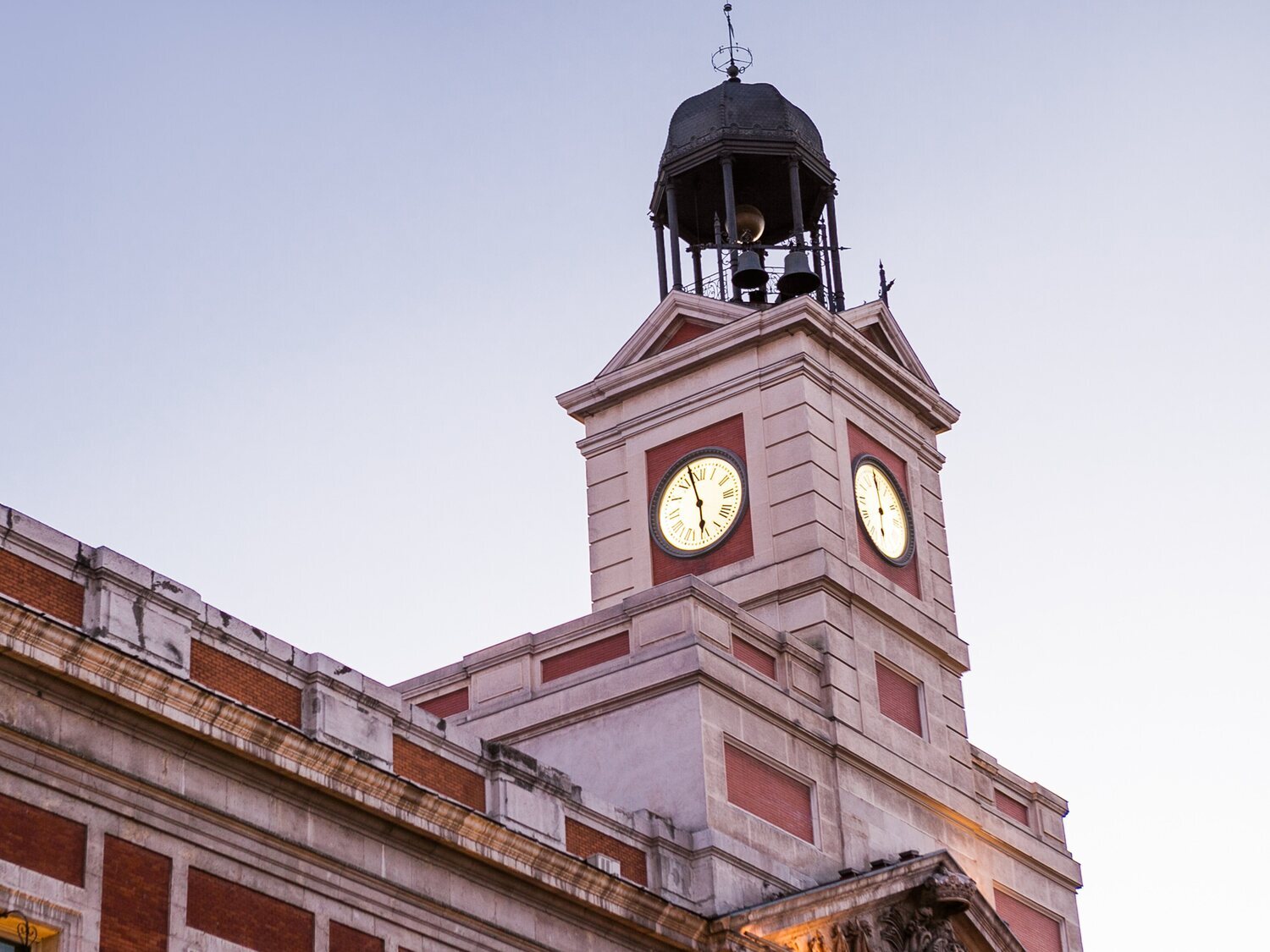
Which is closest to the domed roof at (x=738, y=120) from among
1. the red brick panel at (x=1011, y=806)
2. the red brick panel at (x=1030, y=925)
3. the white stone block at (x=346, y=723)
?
the red brick panel at (x=1011, y=806)

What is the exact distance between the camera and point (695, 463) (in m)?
44.2

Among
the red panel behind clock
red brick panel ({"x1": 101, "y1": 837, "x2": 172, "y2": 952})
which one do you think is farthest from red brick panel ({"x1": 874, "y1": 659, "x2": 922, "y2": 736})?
red brick panel ({"x1": 101, "y1": 837, "x2": 172, "y2": 952})

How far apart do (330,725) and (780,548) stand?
597 inches

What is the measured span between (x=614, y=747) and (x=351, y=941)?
10334mm

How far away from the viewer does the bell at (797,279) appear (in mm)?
45719

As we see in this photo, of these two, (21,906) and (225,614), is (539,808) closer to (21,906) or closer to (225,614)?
(225,614)

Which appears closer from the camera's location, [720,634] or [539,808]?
[539,808]

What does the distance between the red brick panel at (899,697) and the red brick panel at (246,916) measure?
1660 centimetres

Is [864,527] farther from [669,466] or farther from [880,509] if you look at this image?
[669,466]

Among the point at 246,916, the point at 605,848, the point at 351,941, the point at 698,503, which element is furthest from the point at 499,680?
the point at 246,916

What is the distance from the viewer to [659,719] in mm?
36969

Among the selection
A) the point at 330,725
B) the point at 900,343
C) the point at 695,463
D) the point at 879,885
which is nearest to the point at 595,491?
the point at 695,463

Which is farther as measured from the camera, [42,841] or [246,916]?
[246,916]

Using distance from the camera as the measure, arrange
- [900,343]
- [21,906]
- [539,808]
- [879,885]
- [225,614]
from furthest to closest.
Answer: [900,343]
[879,885]
[539,808]
[225,614]
[21,906]
